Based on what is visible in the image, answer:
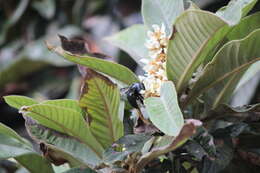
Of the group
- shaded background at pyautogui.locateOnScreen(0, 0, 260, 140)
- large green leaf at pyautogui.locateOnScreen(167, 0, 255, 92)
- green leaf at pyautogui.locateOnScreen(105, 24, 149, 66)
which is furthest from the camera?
shaded background at pyautogui.locateOnScreen(0, 0, 260, 140)

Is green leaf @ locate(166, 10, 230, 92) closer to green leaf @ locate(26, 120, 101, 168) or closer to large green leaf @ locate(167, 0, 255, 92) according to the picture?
large green leaf @ locate(167, 0, 255, 92)

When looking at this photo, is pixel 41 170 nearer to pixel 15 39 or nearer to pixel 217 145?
pixel 217 145

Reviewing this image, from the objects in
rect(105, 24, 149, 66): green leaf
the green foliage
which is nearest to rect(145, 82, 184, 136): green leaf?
the green foliage

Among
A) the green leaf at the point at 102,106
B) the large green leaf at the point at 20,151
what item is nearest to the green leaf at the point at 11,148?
the large green leaf at the point at 20,151

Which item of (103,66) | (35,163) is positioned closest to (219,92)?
(103,66)

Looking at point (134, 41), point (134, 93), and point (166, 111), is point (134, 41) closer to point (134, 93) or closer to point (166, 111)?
point (134, 93)

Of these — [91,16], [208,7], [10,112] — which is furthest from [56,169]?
[91,16]
